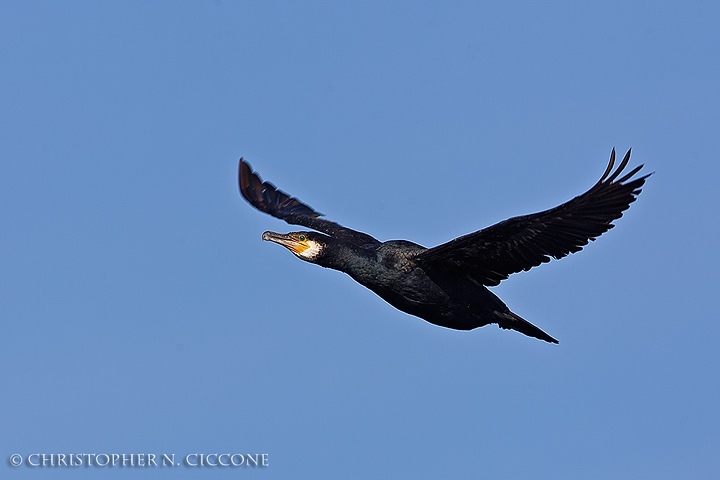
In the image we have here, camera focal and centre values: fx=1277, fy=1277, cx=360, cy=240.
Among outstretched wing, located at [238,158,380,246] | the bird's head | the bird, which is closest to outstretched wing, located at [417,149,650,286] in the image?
the bird

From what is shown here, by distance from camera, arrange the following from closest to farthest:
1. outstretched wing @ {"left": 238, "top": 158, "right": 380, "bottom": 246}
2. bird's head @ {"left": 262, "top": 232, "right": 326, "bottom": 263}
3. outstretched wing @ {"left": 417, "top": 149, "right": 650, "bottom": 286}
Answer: outstretched wing @ {"left": 417, "top": 149, "right": 650, "bottom": 286} → bird's head @ {"left": 262, "top": 232, "right": 326, "bottom": 263} → outstretched wing @ {"left": 238, "top": 158, "right": 380, "bottom": 246}

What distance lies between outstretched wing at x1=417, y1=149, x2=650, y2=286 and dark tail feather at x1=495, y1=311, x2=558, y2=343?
1.74ft

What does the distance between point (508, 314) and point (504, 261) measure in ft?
3.46

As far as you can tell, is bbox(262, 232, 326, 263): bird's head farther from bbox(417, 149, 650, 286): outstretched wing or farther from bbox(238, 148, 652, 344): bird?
bbox(417, 149, 650, 286): outstretched wing

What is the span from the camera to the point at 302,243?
15.4 meters

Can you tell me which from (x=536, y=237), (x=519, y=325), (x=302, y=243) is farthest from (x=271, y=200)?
(x=536, y=237)

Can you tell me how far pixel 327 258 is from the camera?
1528 cm

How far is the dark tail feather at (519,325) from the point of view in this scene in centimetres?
1553

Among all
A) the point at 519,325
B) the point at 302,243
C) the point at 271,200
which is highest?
the point at 271,200

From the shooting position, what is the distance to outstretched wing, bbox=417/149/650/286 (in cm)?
1347

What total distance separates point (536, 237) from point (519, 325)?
187cm

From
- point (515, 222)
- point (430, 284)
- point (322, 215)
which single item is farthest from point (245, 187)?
point (515, 222)

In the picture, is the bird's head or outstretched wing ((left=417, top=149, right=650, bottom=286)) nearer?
outstretched wing ((left=417, top=149, right=650, bottom=286))

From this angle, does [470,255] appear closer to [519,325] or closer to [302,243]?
[519,325]
